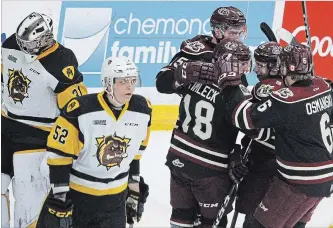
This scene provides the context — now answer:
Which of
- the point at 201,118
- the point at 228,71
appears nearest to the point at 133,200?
the point at 201,118

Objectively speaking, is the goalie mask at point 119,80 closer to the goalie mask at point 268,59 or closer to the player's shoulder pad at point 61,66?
the player's shoulder pad at point 61,66

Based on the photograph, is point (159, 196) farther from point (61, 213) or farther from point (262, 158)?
point (61, 213)

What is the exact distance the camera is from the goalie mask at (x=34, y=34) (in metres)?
4.37

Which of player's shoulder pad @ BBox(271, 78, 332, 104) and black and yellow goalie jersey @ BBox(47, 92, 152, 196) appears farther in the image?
player's shoulder pad @ BBox(271, 78, 332, 104)

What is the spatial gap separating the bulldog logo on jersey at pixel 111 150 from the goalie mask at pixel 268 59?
2.94 ft

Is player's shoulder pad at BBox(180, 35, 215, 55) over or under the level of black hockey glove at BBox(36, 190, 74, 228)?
over

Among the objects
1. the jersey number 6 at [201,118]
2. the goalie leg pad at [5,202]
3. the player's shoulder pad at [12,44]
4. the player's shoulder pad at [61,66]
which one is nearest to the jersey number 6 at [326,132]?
the jersey number 6 at [201,118]

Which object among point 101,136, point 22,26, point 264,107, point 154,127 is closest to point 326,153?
point 264,107

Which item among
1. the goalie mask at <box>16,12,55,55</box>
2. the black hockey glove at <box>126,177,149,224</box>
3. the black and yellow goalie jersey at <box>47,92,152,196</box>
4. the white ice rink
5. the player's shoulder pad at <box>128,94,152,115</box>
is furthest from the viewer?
the white ice rink

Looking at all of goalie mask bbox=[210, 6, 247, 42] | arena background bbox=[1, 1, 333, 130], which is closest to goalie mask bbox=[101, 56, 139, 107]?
goalie mask bbox=[210, 6, 247, 42]

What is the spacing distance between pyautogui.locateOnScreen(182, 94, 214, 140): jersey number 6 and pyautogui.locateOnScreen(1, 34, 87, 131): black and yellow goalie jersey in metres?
0.60

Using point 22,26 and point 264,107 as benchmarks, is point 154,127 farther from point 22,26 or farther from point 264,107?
point 264,107

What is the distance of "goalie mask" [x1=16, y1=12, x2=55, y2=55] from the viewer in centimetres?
437

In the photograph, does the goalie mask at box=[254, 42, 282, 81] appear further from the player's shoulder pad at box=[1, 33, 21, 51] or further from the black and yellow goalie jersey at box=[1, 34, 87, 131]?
the player's shoulder pad at box=[1, 33, 21, 51]
